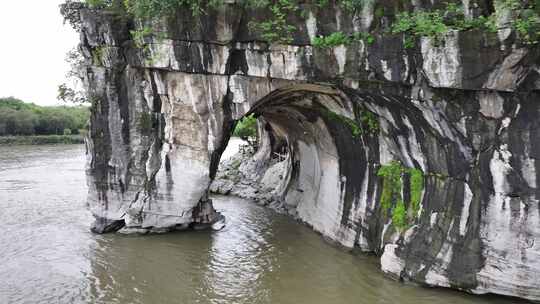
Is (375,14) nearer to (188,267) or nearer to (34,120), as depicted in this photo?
(188,267)

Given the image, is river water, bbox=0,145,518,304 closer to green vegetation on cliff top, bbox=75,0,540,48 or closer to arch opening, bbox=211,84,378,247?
arch opening, bbox=211,84,378,247

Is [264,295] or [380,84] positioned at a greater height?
[380,84]

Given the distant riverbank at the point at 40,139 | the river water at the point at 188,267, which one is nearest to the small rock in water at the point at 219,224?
→ the river water at the point at 188,267

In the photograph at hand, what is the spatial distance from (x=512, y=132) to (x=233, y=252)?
22.9 ft

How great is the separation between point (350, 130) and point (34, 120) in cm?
3394

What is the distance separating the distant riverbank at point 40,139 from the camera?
34500 mm

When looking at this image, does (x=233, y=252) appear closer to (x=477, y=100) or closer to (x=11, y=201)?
(x=477, y=100)

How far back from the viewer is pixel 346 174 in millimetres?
11945

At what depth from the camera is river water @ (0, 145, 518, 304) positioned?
8.73m

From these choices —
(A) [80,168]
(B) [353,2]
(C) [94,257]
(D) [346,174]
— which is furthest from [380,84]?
(A) [80,168]

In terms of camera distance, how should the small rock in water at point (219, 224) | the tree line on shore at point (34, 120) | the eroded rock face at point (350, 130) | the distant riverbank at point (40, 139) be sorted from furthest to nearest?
the tree line on shore at point (34, 120) < the distant riverbank at point (40, 139) < the small rock in water at point (219, 224) < the eroded rock face at point (350, 130)

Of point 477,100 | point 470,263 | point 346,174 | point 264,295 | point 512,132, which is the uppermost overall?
point 477,100

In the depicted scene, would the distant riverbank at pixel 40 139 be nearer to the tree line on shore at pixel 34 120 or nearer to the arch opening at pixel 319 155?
the tree line on shore at pixel 34 120

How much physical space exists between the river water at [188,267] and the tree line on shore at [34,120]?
2262 cm
